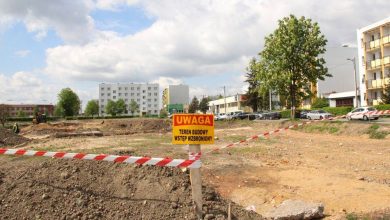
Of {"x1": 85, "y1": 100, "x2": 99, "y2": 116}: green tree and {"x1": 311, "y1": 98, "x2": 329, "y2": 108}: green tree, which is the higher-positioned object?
{"x1": 85, "y1": 100, "x2": 99, "y2": 116}: green tree

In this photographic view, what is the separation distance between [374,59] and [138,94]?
14313 cm

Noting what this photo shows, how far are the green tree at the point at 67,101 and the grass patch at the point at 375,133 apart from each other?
95192mm

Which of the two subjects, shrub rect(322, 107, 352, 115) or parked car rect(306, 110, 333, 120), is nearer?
parked car rect(306, 110, 333, 120)

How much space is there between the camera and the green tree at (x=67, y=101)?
352ft

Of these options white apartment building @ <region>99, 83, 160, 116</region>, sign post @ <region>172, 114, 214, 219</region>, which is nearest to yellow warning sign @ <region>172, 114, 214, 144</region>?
sign post @ <region>172, 114, 214, 219</region>

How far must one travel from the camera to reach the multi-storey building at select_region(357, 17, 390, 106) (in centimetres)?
5766

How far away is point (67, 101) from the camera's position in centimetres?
10831

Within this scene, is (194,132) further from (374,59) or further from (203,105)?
(203,105)

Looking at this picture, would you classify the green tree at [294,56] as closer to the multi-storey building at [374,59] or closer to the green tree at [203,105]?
the multi-storey building at [374,59]

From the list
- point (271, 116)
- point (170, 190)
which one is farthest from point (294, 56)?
point (170, 190)

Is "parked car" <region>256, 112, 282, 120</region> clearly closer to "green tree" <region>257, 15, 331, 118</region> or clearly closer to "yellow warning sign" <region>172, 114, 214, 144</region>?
"green tree" <region>257, 15, 331, 118</region>

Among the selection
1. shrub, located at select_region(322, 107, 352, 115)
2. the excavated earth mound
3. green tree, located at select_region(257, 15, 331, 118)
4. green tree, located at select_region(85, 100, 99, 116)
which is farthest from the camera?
green tree, located at select_region(85, 100, 99, 116)

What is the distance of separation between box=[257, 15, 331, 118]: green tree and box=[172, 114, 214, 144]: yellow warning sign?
34044 mm

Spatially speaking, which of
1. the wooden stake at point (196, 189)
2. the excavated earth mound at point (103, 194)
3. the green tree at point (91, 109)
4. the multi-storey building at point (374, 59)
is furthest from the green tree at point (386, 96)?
the green tree at point (91, 109)
